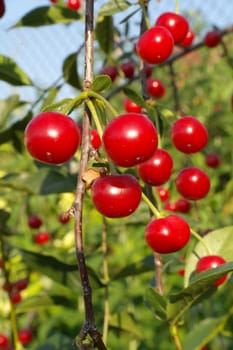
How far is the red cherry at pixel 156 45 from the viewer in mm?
934

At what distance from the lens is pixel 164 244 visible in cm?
82

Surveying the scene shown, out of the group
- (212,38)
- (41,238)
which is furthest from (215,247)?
(41,238)

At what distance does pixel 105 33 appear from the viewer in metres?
1.30

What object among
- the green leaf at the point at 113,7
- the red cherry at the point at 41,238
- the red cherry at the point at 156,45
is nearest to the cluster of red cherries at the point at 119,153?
the red cherry at the point at 156,45

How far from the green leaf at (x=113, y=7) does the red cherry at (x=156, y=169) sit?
0.26 metres

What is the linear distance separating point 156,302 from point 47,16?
0.66 metres

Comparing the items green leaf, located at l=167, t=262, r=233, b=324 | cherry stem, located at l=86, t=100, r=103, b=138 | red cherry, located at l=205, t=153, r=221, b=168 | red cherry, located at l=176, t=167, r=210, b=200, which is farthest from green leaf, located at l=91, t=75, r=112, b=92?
red cherry, located at l=205, t=153, r=221, b=168

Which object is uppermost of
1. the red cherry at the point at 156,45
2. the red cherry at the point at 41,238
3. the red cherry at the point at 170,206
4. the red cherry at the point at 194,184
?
the red cherry at the point at 156,45

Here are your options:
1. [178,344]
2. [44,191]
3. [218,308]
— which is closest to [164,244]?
[178,344]

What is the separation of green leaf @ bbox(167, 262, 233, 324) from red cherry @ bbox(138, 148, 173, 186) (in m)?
0.18

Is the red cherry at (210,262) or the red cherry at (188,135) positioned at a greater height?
the red cherry at (188,135)

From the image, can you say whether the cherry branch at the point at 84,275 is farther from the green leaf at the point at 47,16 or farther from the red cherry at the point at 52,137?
the green leaf at the point at 47,16

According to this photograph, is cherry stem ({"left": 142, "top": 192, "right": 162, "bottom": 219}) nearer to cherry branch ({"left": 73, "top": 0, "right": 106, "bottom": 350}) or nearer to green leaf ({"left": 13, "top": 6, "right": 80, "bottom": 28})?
cherry branch ({"left": 73, "top": 0, "right": 106, "bottom": 350})

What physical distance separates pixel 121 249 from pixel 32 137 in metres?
2.31
